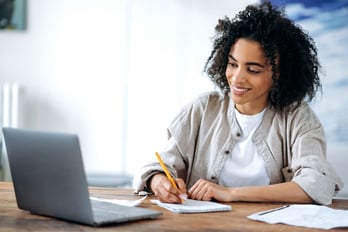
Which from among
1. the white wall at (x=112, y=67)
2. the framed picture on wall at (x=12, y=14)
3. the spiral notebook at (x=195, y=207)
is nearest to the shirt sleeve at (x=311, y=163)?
the spiral notebook at (x=195, y=207)

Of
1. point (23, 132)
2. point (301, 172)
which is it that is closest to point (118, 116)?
point (301, 172)

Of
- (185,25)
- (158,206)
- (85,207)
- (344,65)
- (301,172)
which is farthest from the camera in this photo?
(185,25)

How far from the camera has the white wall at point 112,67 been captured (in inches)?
141

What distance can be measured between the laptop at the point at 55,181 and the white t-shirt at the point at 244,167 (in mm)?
614

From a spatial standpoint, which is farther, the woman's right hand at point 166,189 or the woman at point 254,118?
the woman at point 254,118

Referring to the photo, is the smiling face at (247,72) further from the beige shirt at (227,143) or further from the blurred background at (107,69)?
Answer: the blurred background at (107,69)

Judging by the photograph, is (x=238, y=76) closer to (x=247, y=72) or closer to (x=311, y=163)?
(x=247, y=72)

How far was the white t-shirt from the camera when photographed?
6.68 ft

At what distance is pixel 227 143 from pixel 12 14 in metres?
2.12

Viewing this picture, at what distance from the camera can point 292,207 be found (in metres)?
1.66

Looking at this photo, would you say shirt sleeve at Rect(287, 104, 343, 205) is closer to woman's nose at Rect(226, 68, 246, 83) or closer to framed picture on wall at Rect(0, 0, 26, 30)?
woman's nose at Rect(226, 68, 246, 83)

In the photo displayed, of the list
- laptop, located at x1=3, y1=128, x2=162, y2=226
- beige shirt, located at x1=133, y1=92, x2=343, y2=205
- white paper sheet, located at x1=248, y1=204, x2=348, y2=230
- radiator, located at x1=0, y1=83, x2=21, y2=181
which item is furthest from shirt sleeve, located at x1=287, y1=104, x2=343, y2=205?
radiator, located at x1=0, y1=83, x2=21, y2=181

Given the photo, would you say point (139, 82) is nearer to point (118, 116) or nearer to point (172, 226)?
point (118, 116)

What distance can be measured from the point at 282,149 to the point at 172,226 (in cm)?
76
